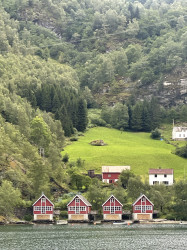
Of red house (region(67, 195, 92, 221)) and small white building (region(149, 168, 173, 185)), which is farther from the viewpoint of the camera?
small white building (region(149, 168, 173, 185))

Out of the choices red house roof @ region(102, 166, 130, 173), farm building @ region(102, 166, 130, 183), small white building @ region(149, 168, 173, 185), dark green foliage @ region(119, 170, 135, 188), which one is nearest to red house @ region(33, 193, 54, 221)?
dark green foliage @ region(119, 170, 135, 188)

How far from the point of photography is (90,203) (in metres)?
133

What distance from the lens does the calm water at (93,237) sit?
91062 millimetres

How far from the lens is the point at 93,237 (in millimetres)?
101000

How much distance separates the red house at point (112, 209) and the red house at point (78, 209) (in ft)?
11.9

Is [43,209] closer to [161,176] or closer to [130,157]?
[161,176]

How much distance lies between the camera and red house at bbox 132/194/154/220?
129m

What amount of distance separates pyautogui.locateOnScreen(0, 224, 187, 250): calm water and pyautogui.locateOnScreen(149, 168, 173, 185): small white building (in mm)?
38609

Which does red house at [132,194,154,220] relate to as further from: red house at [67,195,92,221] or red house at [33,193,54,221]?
red house at [33,193,54,221]

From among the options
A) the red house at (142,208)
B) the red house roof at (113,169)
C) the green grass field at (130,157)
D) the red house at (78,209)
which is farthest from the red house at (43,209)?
the green grass field at (130,157)

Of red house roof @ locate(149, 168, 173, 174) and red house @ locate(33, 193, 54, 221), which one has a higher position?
red house roof @ locate(149, 168, 173, 174)

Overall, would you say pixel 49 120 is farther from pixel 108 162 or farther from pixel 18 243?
pixel 18 243

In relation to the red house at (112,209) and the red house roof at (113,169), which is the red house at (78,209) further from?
the red house roof at (113,169)

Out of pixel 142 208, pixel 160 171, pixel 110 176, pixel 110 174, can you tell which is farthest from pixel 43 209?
pixel 160 171
